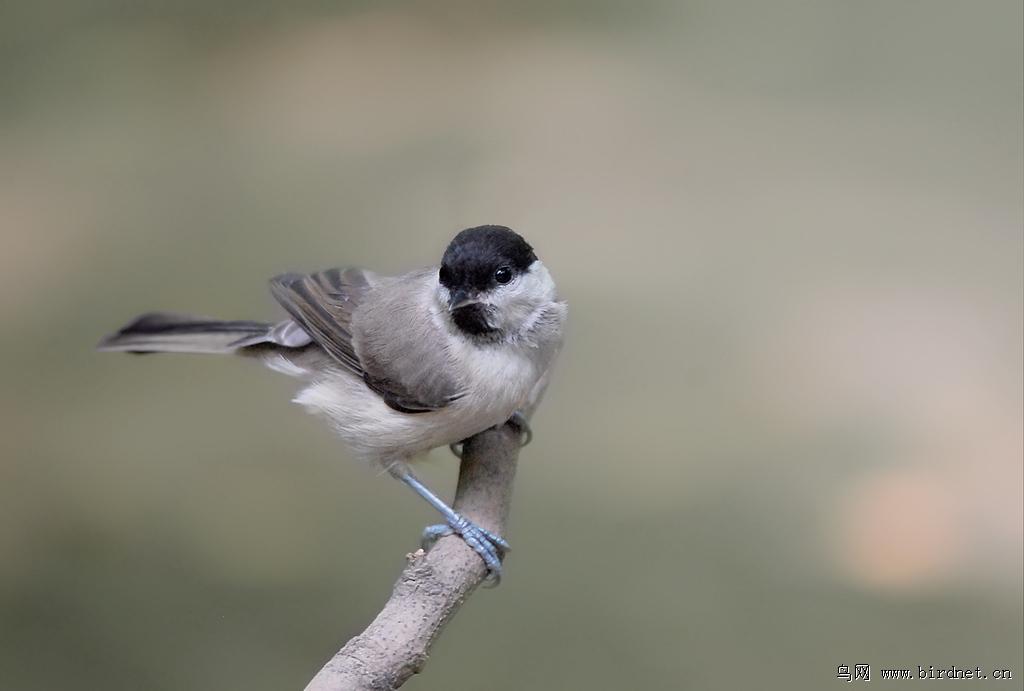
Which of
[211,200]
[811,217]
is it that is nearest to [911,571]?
[811,217]

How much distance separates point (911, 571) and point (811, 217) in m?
1.20

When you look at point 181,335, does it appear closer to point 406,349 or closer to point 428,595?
point 406,349

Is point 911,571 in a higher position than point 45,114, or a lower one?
lower

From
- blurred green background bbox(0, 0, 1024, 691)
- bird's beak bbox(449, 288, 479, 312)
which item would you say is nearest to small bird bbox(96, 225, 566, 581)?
bird's beak bbox(449, 288, 479, 312)

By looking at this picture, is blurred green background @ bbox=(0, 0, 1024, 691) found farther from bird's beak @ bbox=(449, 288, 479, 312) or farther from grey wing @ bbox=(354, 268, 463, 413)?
bird's beak @ bbox=(449, 288, 479, 312)

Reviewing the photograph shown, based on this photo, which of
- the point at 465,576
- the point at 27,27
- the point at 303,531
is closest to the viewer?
the point at 465,576

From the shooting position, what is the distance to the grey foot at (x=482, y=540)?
1521 mm

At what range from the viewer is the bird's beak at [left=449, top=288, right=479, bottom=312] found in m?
1.46

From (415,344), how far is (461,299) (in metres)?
0.21

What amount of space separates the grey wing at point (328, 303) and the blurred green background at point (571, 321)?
0.72ft

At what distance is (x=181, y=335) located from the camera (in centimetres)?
193

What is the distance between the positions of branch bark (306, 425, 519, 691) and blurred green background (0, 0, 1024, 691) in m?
A: 0.35

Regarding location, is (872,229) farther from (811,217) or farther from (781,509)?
(781,509)

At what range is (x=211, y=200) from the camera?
115 inches
